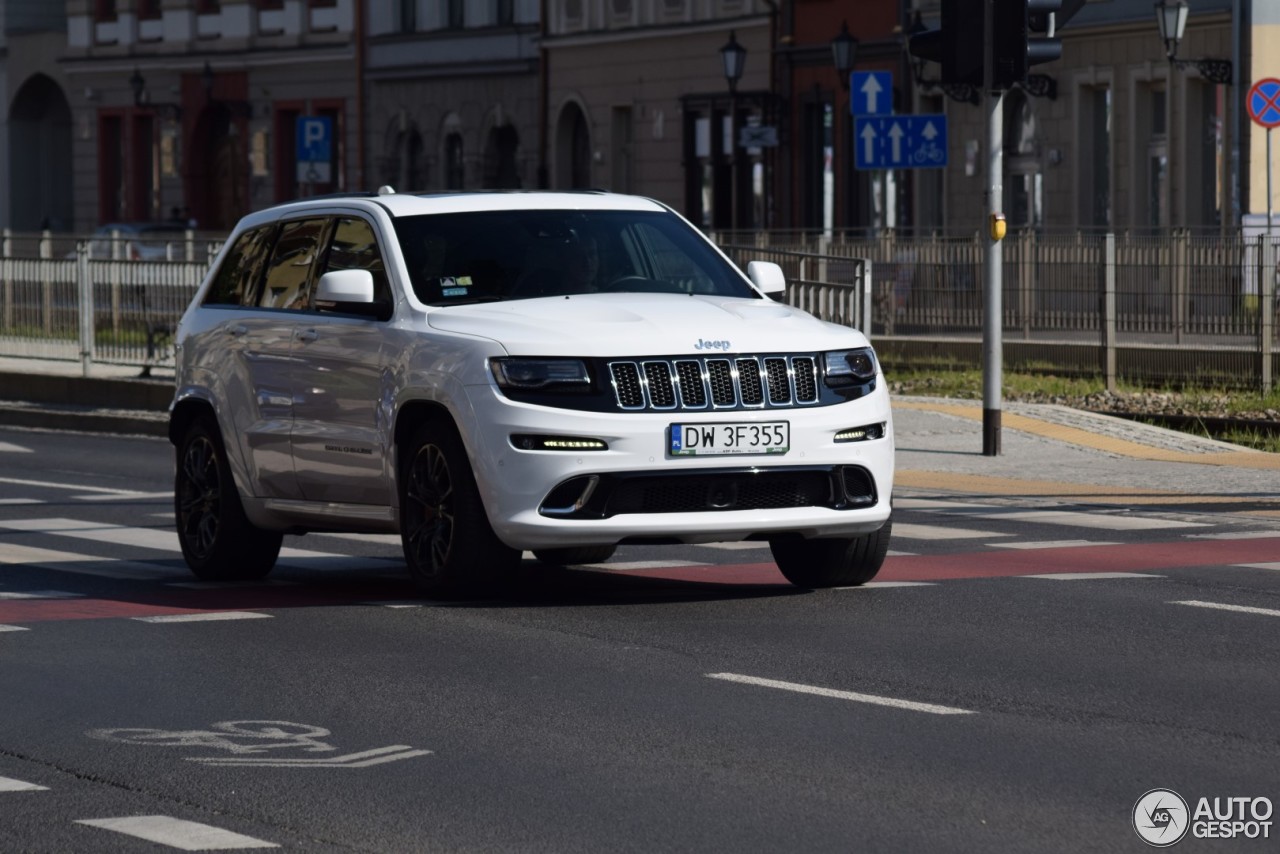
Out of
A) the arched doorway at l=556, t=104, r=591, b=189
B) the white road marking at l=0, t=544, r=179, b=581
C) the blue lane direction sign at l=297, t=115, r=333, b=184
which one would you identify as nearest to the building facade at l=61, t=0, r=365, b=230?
the arched doorway at l=556, t=104, r=591, b=189

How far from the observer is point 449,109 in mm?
56562

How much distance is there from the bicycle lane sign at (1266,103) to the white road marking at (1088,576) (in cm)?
1906

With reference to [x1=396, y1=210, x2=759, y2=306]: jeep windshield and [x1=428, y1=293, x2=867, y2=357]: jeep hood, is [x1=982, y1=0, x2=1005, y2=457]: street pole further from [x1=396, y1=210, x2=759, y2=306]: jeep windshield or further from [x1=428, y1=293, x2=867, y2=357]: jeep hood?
[x1=428, y1=293, x2=867, y2=357]: jeep hood

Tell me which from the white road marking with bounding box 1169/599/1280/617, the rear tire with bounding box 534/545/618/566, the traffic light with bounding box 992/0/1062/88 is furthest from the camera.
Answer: the traffic light with bounding box 992/0/1062/88

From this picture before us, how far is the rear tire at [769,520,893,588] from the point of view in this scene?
11.8 metres

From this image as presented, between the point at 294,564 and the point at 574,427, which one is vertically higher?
the point at 574,427

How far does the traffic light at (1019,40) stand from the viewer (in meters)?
18.4

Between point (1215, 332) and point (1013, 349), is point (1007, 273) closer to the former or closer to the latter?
point (1013, 349)

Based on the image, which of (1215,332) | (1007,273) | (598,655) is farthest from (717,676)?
(1007,273)

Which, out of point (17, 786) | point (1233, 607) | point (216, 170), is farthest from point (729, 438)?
point (216, 170)

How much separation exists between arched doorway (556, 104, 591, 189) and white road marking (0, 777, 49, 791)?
45.9 meters

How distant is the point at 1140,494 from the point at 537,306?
689 cm

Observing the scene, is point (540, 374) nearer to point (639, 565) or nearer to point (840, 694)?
point (840, 694)

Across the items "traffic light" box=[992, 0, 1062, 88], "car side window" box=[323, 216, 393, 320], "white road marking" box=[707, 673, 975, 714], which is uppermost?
"traffic light" box=[992, 0, 1062, 88]
